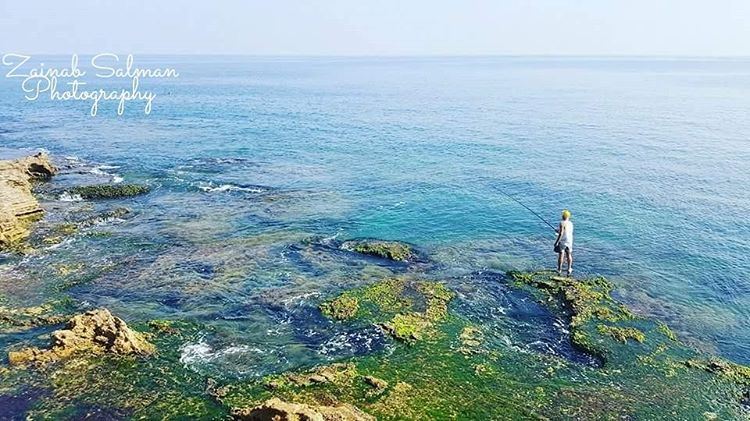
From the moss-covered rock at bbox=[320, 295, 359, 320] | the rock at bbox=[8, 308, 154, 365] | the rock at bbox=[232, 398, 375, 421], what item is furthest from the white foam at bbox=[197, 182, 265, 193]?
the rock at bbox=[232, 398, 375, 421]

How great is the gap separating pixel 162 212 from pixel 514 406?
29.0 meters

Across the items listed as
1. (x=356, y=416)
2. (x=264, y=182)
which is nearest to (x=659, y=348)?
(x=356, y=416)

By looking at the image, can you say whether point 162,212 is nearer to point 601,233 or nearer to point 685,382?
point 601,233

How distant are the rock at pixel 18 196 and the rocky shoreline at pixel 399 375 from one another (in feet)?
33.4

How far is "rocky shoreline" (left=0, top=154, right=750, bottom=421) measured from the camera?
1786 cm

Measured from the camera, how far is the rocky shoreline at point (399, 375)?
17859mm

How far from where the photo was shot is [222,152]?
61438 millimetres

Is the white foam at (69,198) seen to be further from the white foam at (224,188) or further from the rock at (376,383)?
the rock at (376,383)

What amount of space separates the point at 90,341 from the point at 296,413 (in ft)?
32.7

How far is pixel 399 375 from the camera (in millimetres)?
19781

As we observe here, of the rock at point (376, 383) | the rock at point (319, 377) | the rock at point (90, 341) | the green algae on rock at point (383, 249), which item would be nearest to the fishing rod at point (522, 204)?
the green algae on rock at point (383, 249)

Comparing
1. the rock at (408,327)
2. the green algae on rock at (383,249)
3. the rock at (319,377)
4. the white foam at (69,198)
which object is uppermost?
the white foam at (69,198)

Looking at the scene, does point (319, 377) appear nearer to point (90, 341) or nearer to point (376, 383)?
point (376, 383)

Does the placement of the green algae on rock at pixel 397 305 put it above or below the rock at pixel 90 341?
below
